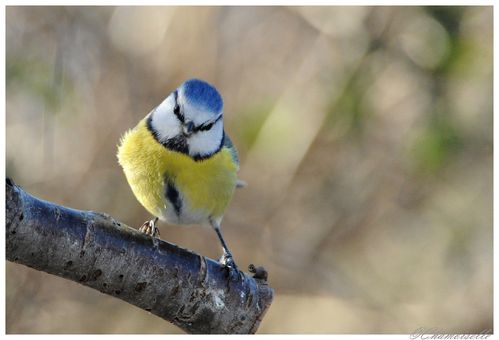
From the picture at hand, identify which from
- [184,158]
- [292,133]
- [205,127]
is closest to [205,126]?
[205,127]

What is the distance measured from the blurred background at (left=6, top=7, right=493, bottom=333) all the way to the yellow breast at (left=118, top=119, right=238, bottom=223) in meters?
0.89

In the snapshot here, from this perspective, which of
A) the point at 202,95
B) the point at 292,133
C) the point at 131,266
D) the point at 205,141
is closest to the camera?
the point at 131,266

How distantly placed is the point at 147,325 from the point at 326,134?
3.64 feet

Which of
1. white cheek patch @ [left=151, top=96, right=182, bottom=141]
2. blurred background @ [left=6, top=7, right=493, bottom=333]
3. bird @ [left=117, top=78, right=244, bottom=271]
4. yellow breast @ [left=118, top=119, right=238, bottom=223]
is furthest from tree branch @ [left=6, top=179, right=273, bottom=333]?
blurred background @ [left=6, top=7, right=493, bottom=333]

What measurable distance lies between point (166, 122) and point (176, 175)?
156mm

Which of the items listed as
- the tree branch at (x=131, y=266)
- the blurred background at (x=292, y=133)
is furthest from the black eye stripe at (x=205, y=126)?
the blurred background at (x=292, y=133)

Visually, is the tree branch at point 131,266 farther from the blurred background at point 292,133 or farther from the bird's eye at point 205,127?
the blurred background at point 292,133

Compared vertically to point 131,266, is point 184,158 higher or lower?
higher

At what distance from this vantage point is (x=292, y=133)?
121 inches

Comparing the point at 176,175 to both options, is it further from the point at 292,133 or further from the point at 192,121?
the point at 292,133

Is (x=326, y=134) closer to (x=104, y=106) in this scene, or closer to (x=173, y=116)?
(x=104, y=106)

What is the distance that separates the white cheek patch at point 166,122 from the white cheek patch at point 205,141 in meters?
Answer: 0.05

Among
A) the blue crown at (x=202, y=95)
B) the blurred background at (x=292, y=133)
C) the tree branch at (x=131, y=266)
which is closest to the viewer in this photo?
the tree branch at (x=131, y=266)

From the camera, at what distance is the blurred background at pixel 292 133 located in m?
2.93
